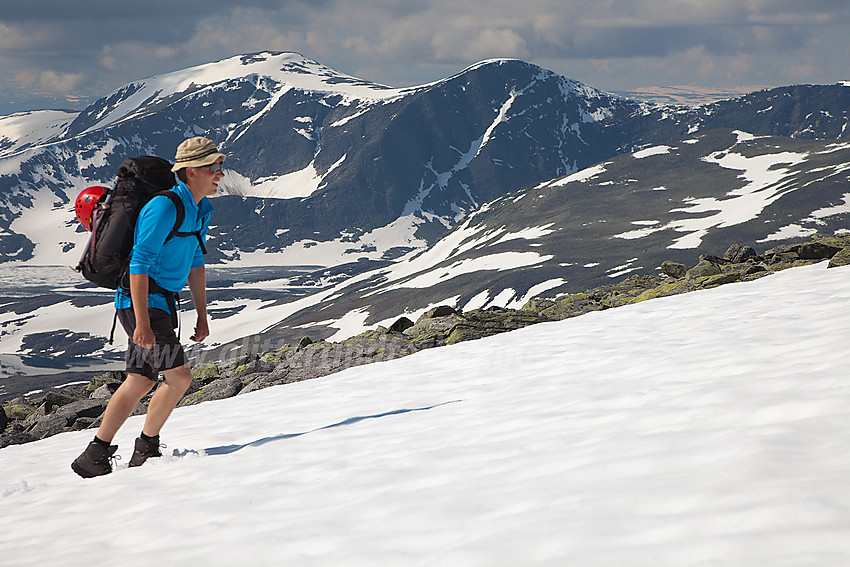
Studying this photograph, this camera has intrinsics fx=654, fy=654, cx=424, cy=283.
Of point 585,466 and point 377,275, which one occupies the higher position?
point 585,466

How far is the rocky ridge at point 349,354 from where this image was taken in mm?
14812

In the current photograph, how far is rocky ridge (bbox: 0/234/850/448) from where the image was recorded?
14812mm

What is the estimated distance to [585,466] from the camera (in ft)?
16.5

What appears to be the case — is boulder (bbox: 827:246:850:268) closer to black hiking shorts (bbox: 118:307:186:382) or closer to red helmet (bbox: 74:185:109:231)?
black hiking shorts (bbox: 118:307:186:382)

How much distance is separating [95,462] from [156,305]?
1.89m

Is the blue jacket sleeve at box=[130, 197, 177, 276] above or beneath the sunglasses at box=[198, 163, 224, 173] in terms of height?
beneath

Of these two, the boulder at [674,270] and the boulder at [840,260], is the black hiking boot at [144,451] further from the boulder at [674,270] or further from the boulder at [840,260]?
the boulder at [674,270]

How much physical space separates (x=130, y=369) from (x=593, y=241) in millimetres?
130711

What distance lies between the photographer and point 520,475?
516 cm

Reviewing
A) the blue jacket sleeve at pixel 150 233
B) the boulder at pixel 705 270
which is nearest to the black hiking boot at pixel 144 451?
the blue jacket sleeve at pixel 150 233

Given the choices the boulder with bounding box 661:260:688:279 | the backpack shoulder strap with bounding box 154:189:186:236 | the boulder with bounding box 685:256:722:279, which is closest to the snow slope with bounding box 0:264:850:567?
the backpack shoulder strap with bounding box 154:189:186:236

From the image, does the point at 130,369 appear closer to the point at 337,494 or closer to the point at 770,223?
the point at 337,494

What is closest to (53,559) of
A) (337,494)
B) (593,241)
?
(337,494)

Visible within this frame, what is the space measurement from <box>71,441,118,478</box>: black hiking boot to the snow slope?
17 centimetres
